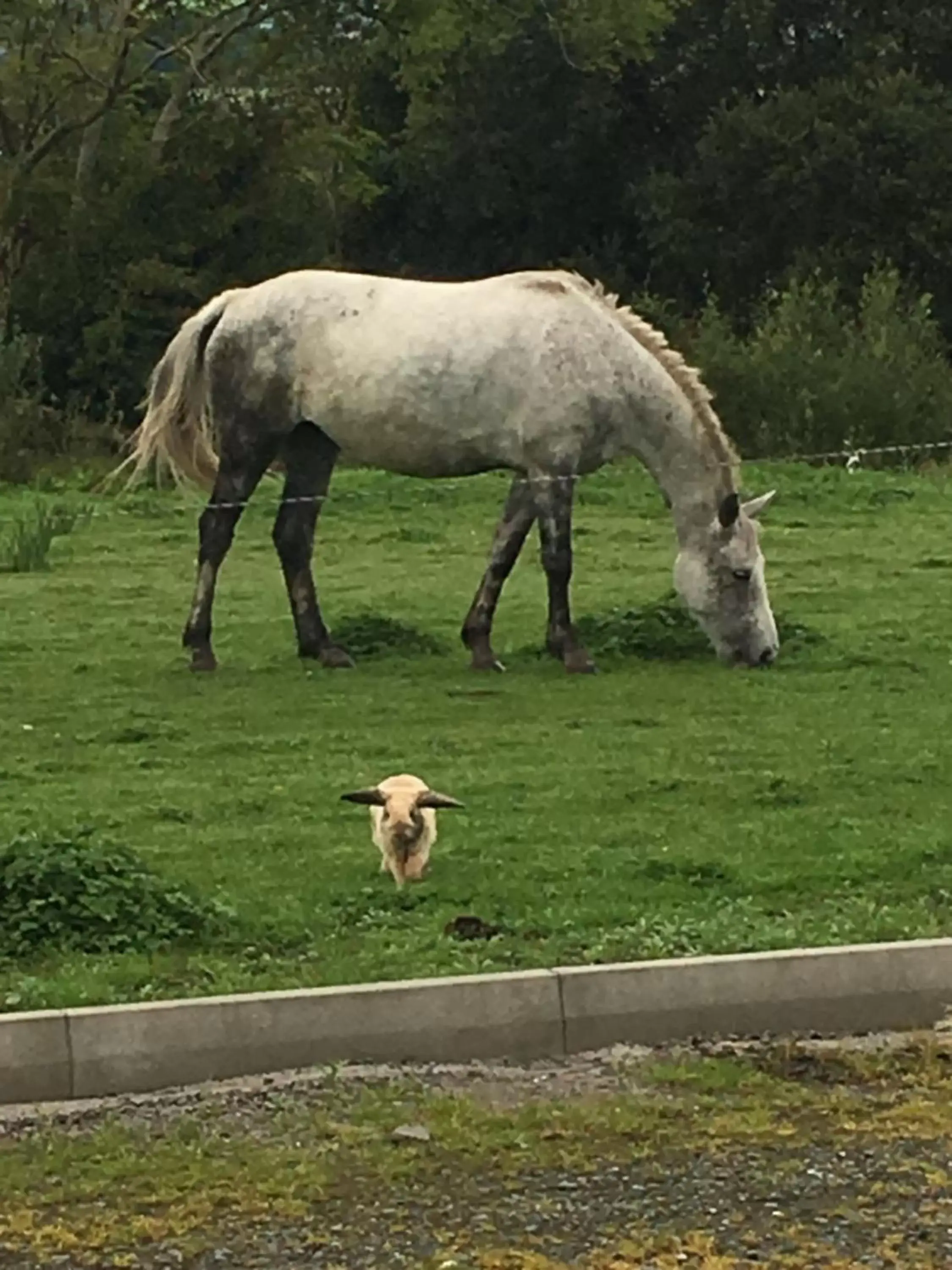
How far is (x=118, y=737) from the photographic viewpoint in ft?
33.9

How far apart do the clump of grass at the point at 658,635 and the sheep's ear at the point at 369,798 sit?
5314mm

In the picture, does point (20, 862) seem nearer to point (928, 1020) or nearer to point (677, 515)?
point (928, 1020)

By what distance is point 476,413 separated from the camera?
12.4 metres

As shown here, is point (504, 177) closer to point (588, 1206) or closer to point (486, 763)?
point (486, 763)

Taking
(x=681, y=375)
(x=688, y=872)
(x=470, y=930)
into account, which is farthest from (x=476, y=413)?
(x=470, y=930)

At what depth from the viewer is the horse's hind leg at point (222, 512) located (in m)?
12.6

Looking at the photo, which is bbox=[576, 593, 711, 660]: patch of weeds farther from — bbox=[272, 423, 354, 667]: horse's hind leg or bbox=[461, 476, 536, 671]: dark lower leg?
bbox=[272, 423, 354, 667]: horse's hind leg

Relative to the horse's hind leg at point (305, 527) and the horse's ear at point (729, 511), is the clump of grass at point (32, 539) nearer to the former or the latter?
the horse's hind leg at point (305, 527)

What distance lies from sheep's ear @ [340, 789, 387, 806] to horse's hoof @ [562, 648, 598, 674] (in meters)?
4.63

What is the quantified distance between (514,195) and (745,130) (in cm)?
444

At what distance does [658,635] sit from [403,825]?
585cm

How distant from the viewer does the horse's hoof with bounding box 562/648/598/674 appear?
480 inches

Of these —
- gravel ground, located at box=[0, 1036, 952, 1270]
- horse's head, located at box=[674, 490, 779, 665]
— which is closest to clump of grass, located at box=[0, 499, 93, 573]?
horse's head, located at box=[674, 490, 779, 665]

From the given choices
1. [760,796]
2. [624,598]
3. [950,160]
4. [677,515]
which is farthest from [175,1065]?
[950,160]
